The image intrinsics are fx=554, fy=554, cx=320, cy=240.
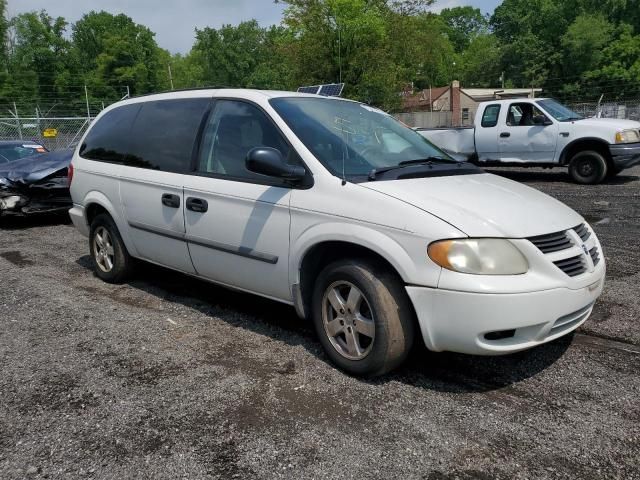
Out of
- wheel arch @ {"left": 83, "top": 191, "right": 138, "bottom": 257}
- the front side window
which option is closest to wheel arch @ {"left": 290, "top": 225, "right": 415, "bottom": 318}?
wheel arch @ {"left": 83, "top": 191, "right": 138, "bottom": 257}

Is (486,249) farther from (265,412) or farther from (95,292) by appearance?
(95,292)

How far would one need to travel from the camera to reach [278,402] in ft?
10.2

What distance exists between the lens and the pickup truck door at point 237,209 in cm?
369

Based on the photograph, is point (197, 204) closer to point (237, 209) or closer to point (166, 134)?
point (237, 209)

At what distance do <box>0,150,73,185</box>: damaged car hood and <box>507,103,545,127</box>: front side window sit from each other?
29.7ft

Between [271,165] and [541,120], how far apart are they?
32.6 feet

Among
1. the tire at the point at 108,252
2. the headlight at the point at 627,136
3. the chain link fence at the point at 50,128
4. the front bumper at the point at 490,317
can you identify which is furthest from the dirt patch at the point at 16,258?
the chain link fence at the point at 50,128

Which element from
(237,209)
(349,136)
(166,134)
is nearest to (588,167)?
(349,136)

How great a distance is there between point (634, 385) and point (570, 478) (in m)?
1.07

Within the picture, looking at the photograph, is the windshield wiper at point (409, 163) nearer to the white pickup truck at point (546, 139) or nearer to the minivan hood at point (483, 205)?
the minivan hood at point (483, 205)

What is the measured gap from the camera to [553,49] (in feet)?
222

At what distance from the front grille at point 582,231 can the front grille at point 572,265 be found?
0.74ft

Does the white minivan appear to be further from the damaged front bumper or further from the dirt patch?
the damaged front bumper

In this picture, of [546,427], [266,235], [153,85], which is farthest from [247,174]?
[153,85]
